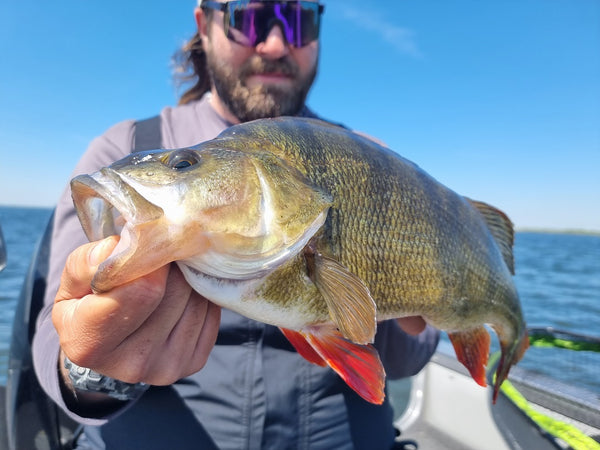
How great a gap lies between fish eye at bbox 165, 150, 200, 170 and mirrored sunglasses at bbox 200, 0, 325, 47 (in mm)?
1729

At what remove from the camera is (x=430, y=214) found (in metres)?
1.69

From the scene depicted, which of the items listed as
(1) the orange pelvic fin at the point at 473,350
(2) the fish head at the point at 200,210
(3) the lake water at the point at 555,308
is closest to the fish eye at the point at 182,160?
(2) the fish head at the point at 200,210

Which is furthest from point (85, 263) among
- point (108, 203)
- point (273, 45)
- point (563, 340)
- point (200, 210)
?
point (563, 340)

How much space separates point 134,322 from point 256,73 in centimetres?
198

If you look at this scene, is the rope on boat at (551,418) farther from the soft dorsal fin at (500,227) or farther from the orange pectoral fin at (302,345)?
the orange pectoral fin at (302,345)

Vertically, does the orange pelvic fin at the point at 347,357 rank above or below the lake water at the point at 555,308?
above

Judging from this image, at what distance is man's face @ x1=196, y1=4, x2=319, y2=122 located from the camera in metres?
2.61

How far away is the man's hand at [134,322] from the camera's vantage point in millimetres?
1016

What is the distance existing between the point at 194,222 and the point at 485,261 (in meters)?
1.46

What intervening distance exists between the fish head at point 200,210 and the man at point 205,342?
8 centimetres

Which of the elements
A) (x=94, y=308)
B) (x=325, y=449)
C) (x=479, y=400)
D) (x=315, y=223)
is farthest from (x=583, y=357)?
(x=94, y=308)

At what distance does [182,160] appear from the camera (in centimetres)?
111

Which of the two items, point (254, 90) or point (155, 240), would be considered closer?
point (155, 240)

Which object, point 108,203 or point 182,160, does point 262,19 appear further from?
point 108,203
